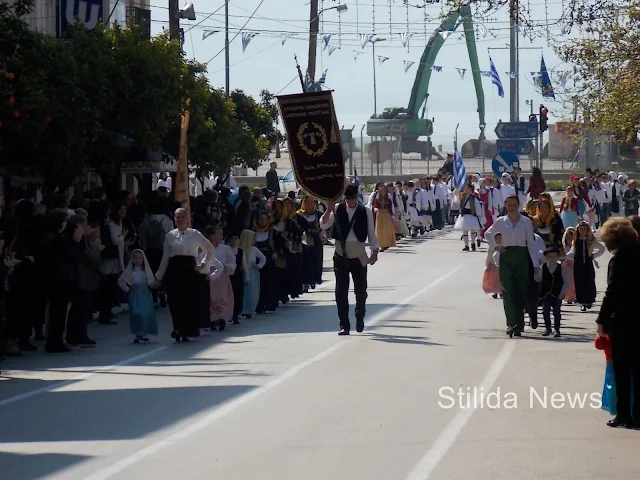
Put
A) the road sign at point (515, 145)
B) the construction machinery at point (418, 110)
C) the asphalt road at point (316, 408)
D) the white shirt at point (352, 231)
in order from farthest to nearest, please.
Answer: the construction machinery at point (418, 110) < the road sign at point (515, 145) < the white shirt at point (352, 231) < the asphalt road at point (316, 408)

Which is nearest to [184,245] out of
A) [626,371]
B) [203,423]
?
[203,423]

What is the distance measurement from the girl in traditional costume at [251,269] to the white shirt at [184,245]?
2.98 meters

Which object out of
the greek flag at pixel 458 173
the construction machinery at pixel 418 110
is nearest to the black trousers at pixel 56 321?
the greek flag at pixel 458 173

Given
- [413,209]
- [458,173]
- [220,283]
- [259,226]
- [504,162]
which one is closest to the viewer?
[220,283]

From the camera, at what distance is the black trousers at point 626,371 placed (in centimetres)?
1082

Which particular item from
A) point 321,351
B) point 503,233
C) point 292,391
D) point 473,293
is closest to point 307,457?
point 292,391

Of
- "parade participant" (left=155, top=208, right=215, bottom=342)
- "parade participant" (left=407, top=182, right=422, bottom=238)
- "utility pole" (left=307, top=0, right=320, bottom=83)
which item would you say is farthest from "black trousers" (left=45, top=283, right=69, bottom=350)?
"utility pole" (left=307, top=0, right=320, bottom=83)

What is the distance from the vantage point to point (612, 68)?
2328 cm

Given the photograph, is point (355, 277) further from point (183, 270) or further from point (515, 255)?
point (183, 270)

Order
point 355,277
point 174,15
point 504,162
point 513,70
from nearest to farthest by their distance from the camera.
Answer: point 355,277 < point 174,15 < point 504,162 < point 513,70

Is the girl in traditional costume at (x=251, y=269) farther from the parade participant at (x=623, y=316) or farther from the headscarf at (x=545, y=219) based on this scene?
the parade participant at (x=623, y=316)

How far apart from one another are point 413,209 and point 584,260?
74.1 feet

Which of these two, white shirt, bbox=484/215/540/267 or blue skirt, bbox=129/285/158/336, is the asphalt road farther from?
Result: white shirt, bbox=484/215/540/267

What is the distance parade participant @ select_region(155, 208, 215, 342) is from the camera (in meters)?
17.3
